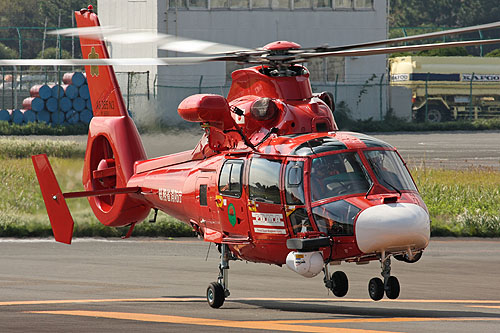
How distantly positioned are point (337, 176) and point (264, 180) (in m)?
1.11

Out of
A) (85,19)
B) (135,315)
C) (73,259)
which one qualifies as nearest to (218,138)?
(135,315)

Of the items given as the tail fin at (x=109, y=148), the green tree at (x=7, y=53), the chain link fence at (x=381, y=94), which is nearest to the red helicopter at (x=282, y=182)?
the tail fin at (x=109, y=148)

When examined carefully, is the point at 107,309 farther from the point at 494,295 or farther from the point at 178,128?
the point at 178,128

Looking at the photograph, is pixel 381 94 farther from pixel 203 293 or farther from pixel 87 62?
pixel 87 62

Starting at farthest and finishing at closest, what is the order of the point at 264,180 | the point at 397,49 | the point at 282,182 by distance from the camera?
1. the point at 264,180
2. the point at 282,182
3. the point at 397,49

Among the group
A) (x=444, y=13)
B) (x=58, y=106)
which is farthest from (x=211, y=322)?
(x=444, y=13)

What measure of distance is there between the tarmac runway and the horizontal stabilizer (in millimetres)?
1057

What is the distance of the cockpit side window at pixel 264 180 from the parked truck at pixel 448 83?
40.6m

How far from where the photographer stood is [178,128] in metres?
24.0

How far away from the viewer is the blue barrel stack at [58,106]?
40062 mm

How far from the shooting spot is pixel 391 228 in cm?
1105

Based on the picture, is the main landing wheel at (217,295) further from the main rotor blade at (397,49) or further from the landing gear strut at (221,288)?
the main rotor blade at (397,49)

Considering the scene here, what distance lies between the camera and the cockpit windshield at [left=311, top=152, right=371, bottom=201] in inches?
460

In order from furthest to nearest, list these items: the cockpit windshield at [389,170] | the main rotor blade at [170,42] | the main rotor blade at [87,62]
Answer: the main rotor blade at [170,42] → the cockpit windshield at [389,170] → the main rotor blade at [87,62]
